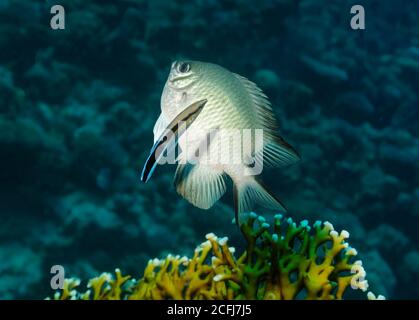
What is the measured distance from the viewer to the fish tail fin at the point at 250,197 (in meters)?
1.75

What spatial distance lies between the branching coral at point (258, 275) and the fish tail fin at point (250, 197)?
0.41 m

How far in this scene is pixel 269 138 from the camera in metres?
1.80

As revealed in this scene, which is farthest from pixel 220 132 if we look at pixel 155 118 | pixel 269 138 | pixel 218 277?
pixel 155 118

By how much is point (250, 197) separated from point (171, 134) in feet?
1.88

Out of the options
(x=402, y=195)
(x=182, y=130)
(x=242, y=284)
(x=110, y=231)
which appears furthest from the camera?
(x=402, y=195)

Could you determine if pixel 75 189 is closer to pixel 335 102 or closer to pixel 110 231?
pixel 110 231

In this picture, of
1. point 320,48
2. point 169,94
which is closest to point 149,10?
point 320,48

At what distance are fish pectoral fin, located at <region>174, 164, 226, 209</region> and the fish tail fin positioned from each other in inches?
5.5

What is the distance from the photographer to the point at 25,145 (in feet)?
23.9

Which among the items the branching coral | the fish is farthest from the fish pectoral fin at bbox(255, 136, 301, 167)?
the branching coral

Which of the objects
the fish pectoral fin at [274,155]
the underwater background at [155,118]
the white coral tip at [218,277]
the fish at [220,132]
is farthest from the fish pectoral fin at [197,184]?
the underwater background at [155,118]

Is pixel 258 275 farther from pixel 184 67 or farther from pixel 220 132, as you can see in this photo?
pixel 184 67

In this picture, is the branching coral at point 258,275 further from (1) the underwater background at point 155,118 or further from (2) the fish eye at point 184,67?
(1) the underwater background at point 155,118

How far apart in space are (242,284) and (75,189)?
20.3 ft
